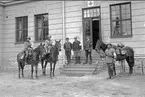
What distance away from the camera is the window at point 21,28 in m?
21.9

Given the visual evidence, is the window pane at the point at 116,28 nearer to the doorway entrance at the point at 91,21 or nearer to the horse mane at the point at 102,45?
the doorway entrance at the point at 91,21

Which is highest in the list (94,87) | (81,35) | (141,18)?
(141,18)

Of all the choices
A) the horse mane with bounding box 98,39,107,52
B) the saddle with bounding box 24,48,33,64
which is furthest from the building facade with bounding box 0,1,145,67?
the saddle with bounding box 24,48,33,64

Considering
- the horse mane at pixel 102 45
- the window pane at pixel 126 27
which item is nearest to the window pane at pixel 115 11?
the window pane at pixel 126 27

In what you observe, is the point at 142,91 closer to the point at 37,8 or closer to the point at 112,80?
the point at 112,80

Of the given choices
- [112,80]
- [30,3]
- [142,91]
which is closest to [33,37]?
[30,3]

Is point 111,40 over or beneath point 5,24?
beneath

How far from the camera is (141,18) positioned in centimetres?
1631

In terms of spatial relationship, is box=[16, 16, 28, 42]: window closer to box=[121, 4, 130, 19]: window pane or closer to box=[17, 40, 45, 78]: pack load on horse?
box=[17, 40, 45, 78]: pack load on horse

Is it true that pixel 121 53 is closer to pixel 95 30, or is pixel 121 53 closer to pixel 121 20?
pixel 121 20

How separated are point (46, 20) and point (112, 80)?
10.4 metres

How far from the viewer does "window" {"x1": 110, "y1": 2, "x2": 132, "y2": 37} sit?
17.0 metres

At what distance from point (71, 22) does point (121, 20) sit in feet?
14.1

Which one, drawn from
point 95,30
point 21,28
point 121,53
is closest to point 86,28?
point 95,30
